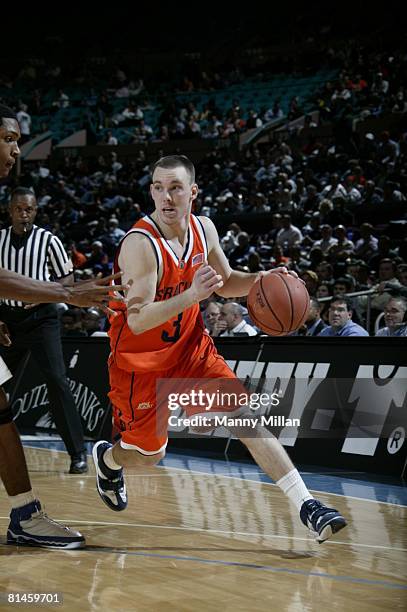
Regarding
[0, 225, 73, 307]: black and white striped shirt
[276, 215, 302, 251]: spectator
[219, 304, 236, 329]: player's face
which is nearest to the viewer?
[0, 225, 73, 307]: black and white striped shirt

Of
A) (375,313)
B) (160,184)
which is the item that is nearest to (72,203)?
(375,313)

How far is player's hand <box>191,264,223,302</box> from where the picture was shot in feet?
11.5

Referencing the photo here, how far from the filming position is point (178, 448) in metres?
7.38

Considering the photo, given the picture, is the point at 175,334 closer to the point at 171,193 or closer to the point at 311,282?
the point at 171,193

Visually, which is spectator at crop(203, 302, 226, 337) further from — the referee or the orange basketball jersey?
the orange basketball jersey

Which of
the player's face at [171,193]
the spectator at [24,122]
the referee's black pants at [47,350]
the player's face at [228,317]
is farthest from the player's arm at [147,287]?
the spectator at [24,122]

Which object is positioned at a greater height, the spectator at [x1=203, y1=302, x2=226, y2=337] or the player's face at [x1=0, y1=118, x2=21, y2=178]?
the player's face at [x1=0, y1=118, x2=21, y2=178]

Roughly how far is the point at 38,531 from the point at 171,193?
1.68m

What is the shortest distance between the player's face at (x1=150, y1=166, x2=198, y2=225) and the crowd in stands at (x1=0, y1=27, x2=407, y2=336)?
3.23 m

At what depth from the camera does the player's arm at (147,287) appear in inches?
138

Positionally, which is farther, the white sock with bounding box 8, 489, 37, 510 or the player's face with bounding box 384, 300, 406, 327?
the player's face with bounding box 384, 300, 406, 327

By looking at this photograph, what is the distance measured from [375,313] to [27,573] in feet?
17.9

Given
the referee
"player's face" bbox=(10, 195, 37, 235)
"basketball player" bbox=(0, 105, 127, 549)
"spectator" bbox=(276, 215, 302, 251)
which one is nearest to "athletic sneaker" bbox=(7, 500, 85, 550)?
"basketball player" bbox=(0, 105, 127, 549)

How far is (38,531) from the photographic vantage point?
3.65 meters
